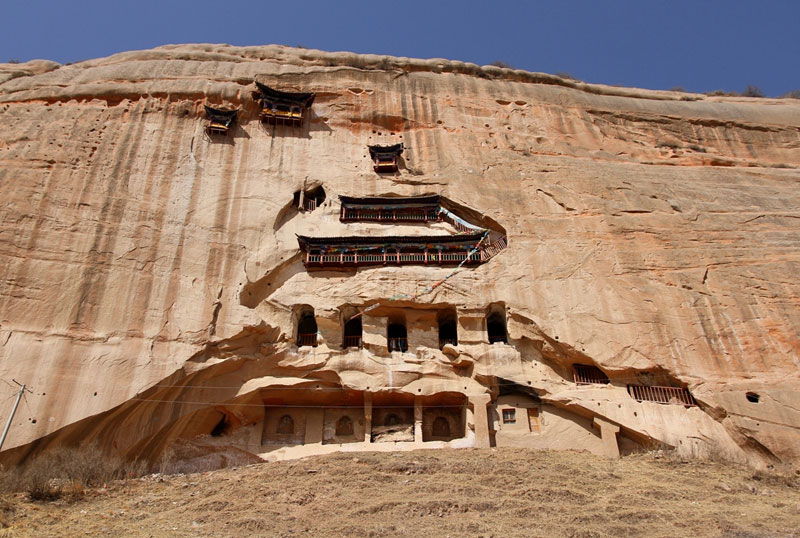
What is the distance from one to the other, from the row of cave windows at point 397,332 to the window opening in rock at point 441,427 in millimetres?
2466

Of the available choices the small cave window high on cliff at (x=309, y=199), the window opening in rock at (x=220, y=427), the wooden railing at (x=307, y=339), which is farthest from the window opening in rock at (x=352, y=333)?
the small cave window high on cliff at (x=309, y=199)

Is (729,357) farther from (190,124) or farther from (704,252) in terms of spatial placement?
(190,124)

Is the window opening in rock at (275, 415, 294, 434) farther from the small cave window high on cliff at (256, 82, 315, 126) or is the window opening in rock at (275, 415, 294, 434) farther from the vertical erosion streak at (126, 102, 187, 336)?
the small cave window high on cliff at (256, 82, 315, 126)

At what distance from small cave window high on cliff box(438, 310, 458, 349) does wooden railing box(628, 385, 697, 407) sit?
5.95 m

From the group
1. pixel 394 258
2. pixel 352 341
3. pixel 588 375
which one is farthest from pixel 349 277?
pixel 588 375

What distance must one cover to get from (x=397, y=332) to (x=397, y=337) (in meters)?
0.65

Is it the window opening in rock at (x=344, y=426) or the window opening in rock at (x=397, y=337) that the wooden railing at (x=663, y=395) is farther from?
the window opening in rock at (x=344, y=426)

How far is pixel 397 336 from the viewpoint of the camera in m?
20.7

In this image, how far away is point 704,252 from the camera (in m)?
17.9

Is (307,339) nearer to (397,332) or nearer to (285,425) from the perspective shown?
(285,425)

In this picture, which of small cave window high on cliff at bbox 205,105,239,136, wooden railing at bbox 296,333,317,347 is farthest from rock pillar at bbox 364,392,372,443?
small cave window high on cliff at bbox 205,105,239,136

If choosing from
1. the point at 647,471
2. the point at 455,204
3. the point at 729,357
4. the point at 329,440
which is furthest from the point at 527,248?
the point at 329,440

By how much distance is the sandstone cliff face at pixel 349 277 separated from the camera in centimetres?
1490

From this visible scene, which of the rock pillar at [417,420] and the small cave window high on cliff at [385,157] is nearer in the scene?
the rock pillar at [417,420]
